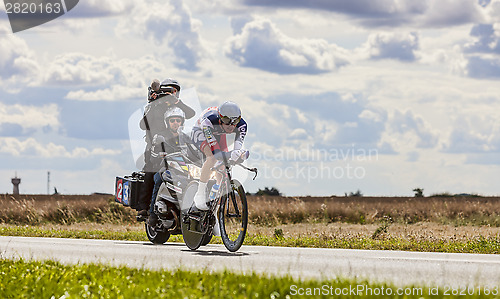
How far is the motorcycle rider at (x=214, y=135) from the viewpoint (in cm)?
1127

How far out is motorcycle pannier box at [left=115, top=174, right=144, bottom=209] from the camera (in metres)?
14.5

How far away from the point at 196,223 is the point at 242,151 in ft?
5.57

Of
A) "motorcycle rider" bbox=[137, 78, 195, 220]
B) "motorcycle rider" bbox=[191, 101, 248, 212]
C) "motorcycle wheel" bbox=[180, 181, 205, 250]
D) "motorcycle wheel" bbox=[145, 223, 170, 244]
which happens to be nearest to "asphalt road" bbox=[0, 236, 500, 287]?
"motorcycle wheel" bbox=[180, 181, 205, 250]

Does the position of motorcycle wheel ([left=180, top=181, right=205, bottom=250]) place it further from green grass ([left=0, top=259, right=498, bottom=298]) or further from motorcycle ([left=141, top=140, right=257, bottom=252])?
green grass ([left=0, top=259, right=498, bottom=298])

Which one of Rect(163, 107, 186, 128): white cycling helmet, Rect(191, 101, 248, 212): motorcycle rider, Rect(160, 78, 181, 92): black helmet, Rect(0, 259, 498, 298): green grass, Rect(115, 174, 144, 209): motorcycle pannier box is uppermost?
Rect(160, 78, 181, 92): black helmet

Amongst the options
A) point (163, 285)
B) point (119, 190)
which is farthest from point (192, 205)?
point (163, 285)

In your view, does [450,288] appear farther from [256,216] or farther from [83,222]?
[83,222]

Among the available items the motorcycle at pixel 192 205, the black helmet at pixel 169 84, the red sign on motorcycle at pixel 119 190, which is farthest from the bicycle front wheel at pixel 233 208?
the red sign on motorcycle at pixel 119 190

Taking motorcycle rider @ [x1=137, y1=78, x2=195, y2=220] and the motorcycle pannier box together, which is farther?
the motorcycle pannier box

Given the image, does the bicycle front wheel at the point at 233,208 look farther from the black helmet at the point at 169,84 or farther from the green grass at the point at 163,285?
the black helmet at the point at 169,84

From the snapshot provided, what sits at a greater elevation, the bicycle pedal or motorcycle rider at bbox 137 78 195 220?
motorcycle rider at bbox 137 78 195 220

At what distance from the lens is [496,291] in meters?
7.21

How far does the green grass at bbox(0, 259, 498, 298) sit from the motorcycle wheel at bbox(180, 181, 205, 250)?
9.83ft

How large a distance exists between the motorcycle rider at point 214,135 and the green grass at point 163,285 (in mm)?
2650
